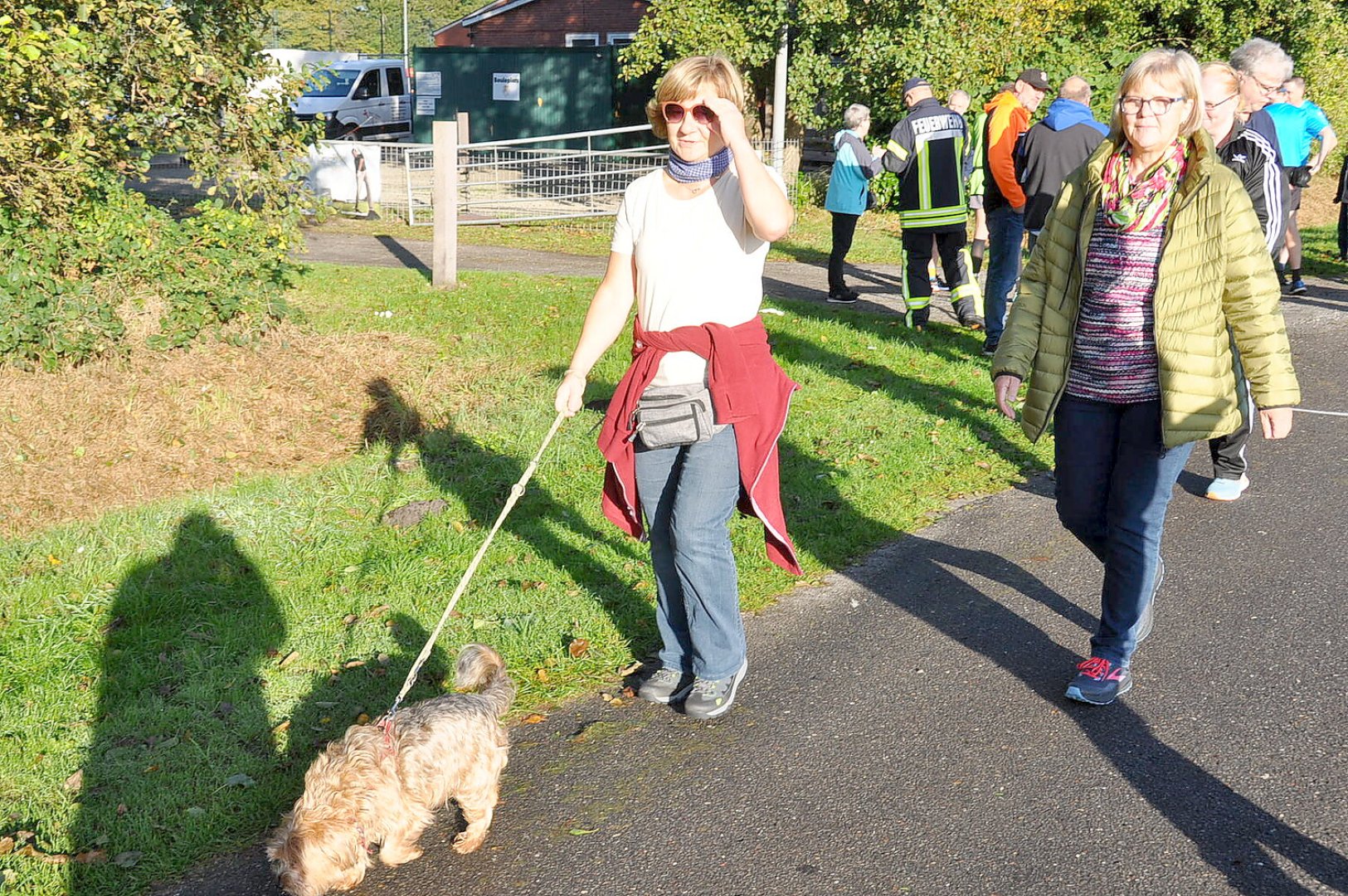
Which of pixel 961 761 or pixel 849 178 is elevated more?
pixel 849 178

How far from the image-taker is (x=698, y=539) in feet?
12.4

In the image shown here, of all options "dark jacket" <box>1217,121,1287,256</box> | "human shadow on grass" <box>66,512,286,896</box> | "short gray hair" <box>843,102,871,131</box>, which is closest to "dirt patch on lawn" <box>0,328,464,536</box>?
"human shadow on grass" <box>66,512,286,896</box>

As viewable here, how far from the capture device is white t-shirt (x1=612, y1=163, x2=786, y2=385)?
3555 mm

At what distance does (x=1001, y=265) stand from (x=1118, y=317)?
5.40 meters

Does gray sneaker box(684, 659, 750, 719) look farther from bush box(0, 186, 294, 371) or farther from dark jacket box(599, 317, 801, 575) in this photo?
bush box(0, 186, 294, 371)

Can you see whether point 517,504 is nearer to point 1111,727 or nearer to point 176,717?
point 176,717

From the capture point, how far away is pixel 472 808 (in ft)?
10.8

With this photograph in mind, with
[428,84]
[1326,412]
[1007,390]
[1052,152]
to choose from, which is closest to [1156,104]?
[1007,390]

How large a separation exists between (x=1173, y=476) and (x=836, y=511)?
2269 mm

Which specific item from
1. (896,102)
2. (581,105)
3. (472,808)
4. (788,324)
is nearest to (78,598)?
(472,808)

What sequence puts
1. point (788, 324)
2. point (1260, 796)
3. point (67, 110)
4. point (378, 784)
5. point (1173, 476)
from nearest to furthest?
1. point (378, 784)
2. point (1260, 796)
3. point (1173, 476)
4. point (67, 110)
5. point (788, 324)

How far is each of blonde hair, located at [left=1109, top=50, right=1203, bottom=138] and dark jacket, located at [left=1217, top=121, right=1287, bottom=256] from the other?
231 cm

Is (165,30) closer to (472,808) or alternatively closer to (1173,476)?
(472,808)

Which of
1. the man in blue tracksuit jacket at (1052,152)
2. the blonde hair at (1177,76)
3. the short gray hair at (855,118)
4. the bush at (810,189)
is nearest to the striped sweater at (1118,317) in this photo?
the blonde hair at (1177,76)
